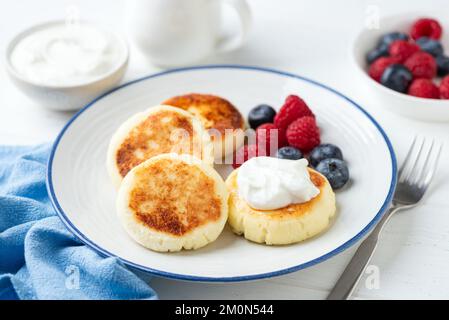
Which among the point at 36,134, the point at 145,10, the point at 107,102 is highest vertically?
the point at 145,10

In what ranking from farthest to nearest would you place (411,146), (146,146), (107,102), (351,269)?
(107,102) → (411,146) → (146,146) → (351,269)

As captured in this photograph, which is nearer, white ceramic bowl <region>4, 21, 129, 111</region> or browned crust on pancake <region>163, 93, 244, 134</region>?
browned crust on pancake <region>163, 93, 244, 134</region>

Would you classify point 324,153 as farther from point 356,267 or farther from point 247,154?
point 356,267

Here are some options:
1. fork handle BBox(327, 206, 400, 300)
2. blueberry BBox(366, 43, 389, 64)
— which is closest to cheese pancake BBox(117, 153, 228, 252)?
fork handle BBox(327, 206, 400, 300)

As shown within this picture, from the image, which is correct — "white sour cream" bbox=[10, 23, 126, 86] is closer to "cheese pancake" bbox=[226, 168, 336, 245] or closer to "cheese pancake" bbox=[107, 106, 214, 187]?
"cheese pancake" bbox=[107, 106, 214, 187]
